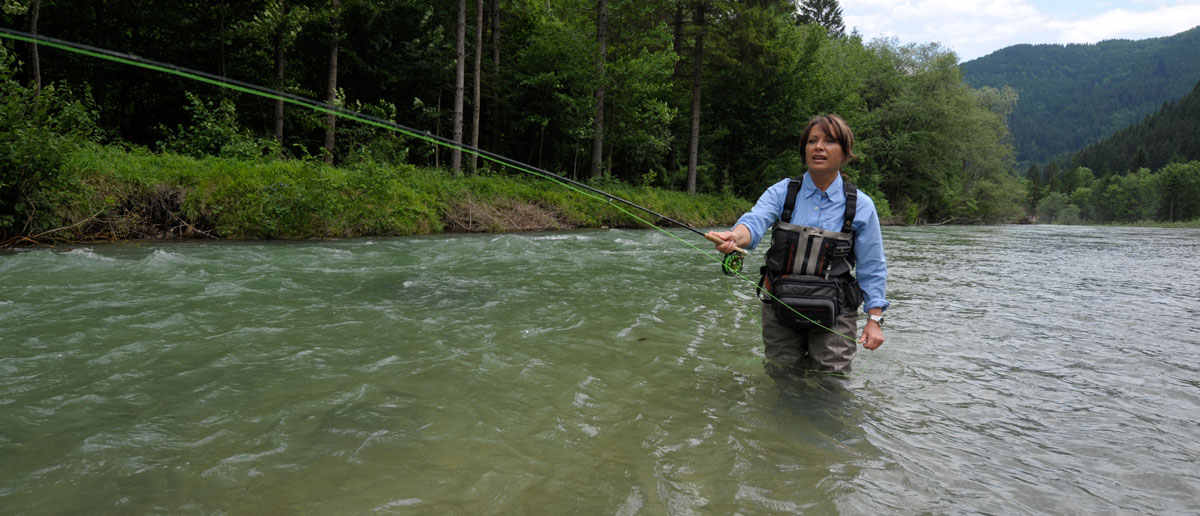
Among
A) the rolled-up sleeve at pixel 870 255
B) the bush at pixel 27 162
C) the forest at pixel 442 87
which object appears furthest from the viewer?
the forest at pixel 442 87

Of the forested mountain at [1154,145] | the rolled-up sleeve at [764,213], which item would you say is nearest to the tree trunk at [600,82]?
the rolled-up sleeve at [764,213]

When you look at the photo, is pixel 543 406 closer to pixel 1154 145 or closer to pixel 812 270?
pixel 812 270

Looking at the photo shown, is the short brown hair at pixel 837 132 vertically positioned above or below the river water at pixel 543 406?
above

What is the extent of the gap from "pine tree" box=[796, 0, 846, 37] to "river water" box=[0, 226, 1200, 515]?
5451 cm

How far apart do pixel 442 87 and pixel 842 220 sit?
21.5m

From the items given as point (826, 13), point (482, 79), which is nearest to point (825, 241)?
point (482, 79)

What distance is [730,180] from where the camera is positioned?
30344 mm

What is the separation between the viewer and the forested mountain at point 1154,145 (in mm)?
115875

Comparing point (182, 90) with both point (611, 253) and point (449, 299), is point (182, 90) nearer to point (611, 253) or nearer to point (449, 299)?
point (611, 253)

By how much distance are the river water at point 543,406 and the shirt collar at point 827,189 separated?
132 cm

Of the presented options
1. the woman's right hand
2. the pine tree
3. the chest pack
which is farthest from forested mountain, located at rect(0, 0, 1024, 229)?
the pine tree

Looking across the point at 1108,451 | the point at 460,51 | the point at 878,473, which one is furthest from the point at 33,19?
the point at 1108,451

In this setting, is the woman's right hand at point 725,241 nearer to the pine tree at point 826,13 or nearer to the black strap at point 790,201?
the black strap at point 790,201

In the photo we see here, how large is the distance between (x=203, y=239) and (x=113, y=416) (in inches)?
351
